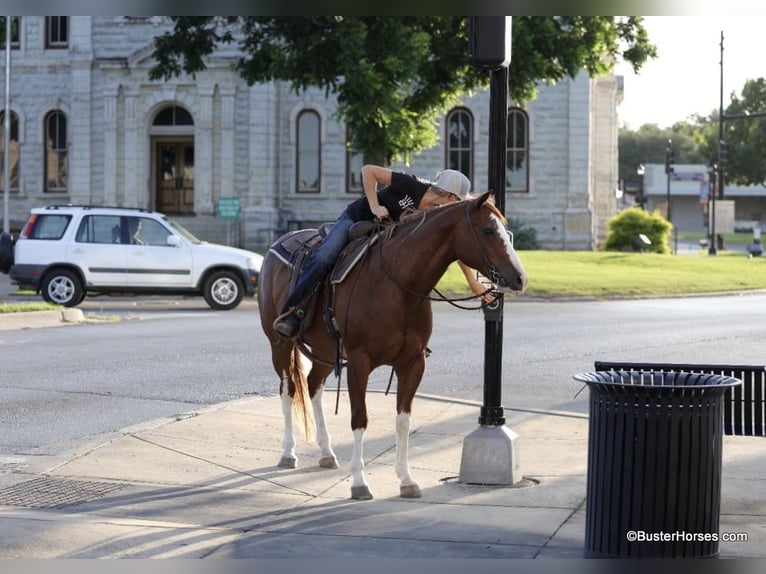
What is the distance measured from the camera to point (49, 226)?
83.1 ft

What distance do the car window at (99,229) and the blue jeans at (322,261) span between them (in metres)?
16.5

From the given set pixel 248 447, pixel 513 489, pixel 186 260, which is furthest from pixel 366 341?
pixel 186 260

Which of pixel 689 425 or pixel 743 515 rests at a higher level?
pixel 689 425

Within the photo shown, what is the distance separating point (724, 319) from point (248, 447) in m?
16.5

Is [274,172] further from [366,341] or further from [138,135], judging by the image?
[366,341]

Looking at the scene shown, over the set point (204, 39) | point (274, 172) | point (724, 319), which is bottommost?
point (724, 319)

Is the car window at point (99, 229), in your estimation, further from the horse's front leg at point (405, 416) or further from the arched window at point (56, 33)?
the arched window at point (56, 33)

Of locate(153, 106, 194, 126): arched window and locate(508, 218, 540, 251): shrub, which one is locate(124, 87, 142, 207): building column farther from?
locate(508, 218, 540, 251): shrub

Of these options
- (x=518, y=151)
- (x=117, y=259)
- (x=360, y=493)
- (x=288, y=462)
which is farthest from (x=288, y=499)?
(x=518, y=151)

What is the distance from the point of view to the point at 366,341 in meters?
8.84

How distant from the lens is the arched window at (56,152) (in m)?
47.3

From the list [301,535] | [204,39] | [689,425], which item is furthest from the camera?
[204,39]

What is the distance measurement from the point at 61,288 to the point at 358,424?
57.3ft

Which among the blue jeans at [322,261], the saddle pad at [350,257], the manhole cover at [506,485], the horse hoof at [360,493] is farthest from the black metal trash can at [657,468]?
the blue jeans at [322,261]
